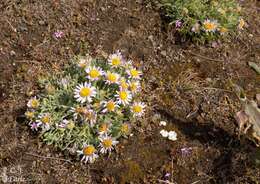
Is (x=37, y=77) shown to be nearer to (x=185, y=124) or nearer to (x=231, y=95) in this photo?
(x=185, y=124)

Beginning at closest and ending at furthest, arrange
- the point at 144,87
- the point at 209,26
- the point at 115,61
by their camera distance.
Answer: the point at 115,61, the point at 144,87, the point at 209,26

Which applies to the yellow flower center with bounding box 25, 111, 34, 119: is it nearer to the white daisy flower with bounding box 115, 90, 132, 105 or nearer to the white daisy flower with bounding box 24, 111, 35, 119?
the white daisy flower with bounding box 24, 111, 35, 119

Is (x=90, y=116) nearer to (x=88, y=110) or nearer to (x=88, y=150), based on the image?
(x=88, y=110)

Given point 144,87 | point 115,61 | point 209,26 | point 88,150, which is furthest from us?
point 209,26

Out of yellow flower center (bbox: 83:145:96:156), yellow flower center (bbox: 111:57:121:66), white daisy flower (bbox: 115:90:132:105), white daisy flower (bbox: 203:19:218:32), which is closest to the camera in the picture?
yellow flower center (bbox: 83:145:96:156)

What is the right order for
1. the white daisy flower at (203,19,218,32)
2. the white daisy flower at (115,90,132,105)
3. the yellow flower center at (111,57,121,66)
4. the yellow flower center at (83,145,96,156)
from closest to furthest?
1. the yellow flower center at (83,145,96,156)
2. the white daisy flower at (115,90,132,105)
3. the yellow flower center at (111,57,121,66)
4. the white daisy flower at (203,19,218,32)

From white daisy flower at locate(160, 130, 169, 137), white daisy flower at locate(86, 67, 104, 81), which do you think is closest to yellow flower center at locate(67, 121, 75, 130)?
white daisy flower at locate(86, 67, 104, 81)

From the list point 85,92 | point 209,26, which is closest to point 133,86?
point 85,92
